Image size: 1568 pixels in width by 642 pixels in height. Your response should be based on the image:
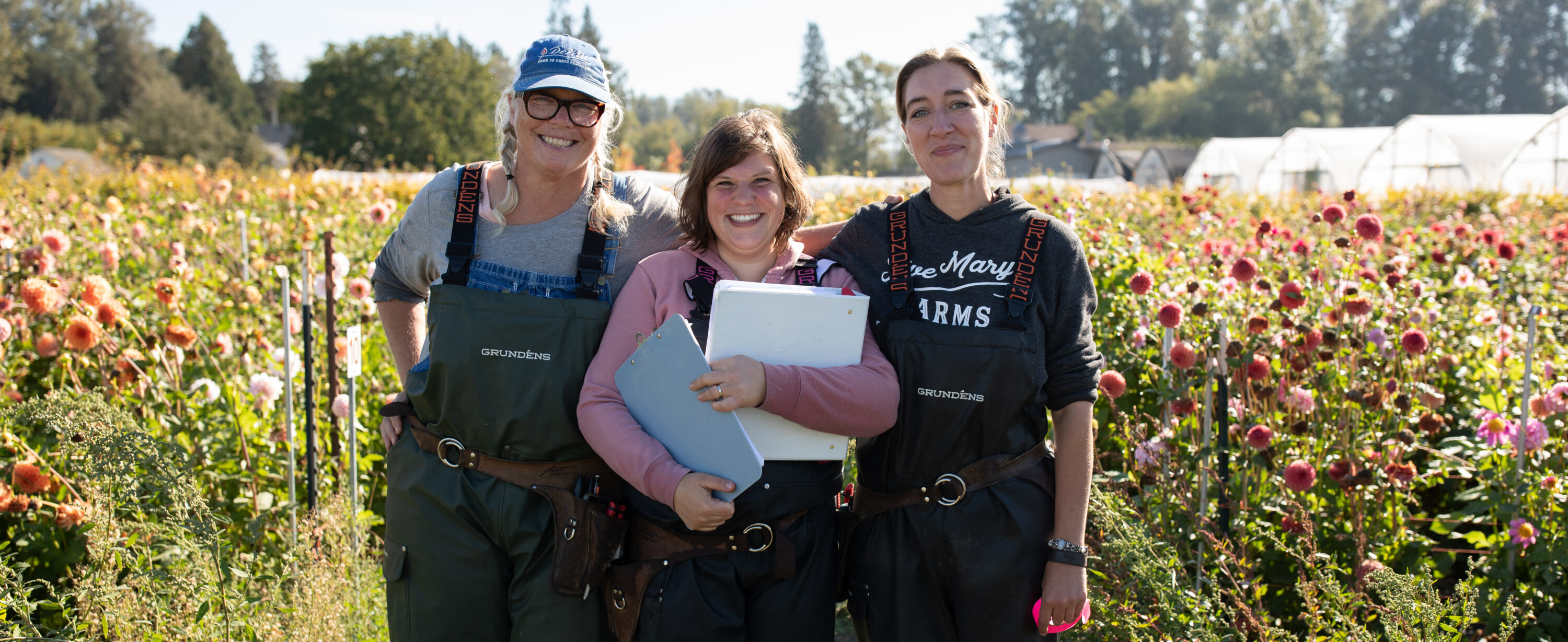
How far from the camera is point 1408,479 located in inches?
110

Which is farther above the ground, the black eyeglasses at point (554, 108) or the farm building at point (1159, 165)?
the farm building at point (1159, 165)

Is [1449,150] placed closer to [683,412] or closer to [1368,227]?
[1368,227]

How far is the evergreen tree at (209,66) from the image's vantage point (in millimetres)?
68625

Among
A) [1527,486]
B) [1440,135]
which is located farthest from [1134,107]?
[1527,486]

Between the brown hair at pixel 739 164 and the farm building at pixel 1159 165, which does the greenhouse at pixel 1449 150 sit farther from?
the brown hair at pixel 739 164

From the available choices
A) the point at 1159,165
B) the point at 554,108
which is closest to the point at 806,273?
the point at 554,108

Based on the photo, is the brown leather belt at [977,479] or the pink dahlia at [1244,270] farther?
the pink dahlia at [1244,270]

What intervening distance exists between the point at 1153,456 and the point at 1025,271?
127cm

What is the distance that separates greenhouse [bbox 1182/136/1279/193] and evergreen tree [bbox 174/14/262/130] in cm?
6440

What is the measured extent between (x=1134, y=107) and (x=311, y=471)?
273 feet

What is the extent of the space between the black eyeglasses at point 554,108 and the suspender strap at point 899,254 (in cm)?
73

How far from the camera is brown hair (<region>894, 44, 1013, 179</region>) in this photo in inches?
81.0

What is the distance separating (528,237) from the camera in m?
2.19

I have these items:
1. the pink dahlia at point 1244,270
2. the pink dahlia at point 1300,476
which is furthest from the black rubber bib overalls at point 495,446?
the pink dahlia at point 1244,270
